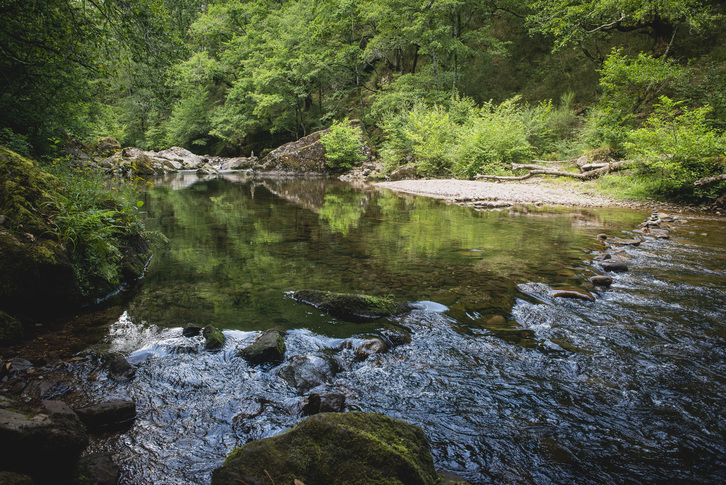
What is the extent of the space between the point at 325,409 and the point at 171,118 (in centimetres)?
4989

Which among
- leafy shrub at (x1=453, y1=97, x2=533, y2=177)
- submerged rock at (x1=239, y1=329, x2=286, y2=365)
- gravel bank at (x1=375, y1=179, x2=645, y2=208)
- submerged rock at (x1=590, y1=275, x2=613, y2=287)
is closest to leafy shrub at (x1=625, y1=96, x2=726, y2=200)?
gravel bank at (x1=375, y1=179, x2=645, y2=208)

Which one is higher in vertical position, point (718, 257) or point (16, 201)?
point (16, 201)

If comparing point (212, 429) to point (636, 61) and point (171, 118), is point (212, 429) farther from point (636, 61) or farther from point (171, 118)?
point (171, 118)

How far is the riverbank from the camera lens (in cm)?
1211

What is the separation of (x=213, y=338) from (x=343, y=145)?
81.3ft

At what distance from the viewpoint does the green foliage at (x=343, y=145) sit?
2661 cm

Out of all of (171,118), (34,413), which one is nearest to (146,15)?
(34,413)

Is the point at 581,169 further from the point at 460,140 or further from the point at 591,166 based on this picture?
the point at 460,140

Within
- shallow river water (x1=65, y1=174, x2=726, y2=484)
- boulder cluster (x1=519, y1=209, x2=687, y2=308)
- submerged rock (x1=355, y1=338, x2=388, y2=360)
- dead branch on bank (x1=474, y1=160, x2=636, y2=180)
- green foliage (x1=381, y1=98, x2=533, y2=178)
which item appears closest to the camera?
shallow river water (x1=65, y1=174, x2=726, y2=484)

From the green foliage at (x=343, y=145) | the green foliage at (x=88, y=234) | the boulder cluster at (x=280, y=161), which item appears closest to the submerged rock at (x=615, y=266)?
the green foliage at (x=88, y=234)

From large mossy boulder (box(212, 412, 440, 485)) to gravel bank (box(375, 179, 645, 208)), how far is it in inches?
508

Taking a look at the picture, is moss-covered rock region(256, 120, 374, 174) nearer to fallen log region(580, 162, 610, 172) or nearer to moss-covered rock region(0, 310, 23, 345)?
fallen log region(580, 162, 610, 172)

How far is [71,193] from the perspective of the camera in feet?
17.1

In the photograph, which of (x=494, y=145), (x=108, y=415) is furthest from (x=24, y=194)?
(x=494, y=145)
